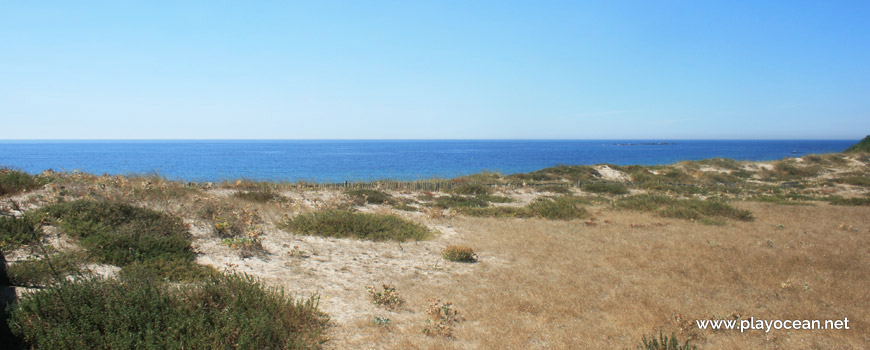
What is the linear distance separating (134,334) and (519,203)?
52.8 ft

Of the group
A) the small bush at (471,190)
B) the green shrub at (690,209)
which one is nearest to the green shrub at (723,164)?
the green shrub at (690,209)

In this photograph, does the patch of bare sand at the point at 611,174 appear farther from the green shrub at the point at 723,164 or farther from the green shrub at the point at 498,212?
the green shrub at the point at 498,212

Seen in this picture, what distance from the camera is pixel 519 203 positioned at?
1869 cm

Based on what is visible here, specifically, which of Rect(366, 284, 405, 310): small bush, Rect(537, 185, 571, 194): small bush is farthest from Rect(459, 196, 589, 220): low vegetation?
Rect(366, 284, 405, 310): small bush

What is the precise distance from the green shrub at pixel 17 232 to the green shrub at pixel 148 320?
3011mm

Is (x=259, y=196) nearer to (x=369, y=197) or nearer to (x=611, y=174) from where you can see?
(x=369, y=197)

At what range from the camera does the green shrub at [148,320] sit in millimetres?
4004

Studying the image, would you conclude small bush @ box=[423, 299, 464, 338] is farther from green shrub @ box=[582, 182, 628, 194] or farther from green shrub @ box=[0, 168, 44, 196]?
green shrub @ box=[582, 182, 628, 194]

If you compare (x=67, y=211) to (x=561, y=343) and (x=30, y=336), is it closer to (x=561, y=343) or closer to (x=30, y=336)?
(x=30, y=336)

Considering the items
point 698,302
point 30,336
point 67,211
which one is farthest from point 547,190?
point 30,336

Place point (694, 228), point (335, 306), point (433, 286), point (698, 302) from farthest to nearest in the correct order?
point (694, 228)
point (433, 286)
point (698, 302)
point (335, 306)

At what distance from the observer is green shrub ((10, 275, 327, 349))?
4.00 m

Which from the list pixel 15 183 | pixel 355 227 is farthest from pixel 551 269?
pixel 15 183

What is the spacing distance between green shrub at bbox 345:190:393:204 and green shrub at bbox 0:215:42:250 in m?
9.60
